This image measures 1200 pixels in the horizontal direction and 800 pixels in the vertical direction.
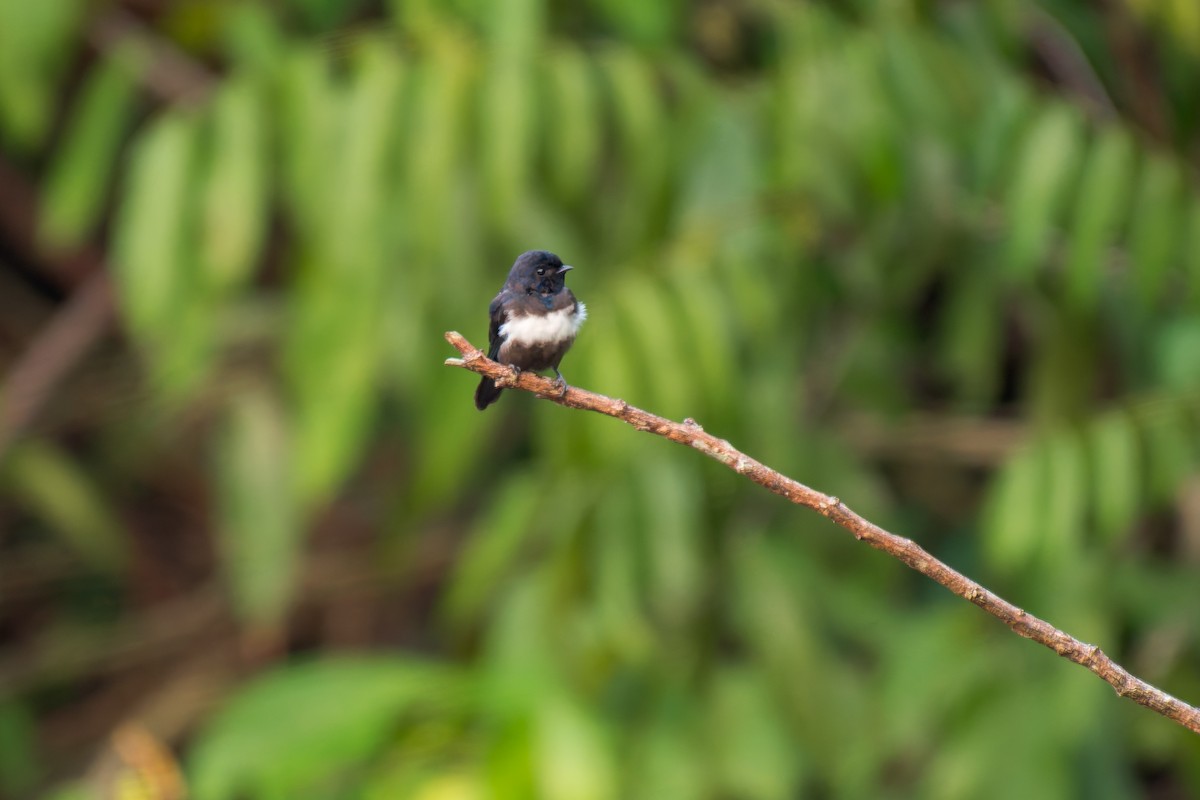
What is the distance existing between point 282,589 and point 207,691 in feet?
3.94

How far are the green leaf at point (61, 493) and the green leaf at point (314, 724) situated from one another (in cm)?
181

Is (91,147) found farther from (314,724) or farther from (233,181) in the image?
(314,724)

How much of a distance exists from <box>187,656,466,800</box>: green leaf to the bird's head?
1.10 metres

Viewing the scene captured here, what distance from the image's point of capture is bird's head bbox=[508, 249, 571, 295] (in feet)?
11.7

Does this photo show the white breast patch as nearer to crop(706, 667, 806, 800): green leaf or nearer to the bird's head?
the bird's head

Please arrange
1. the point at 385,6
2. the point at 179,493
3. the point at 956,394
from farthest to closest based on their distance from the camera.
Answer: the point at 179,493 → the point at 956,394 → the point at 385,6

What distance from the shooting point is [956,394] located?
6215 millimetres

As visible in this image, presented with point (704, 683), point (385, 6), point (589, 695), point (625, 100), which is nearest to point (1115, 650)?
point (704, 683)

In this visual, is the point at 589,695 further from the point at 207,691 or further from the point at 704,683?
the point at 207,691

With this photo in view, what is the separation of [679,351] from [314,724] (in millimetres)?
1319

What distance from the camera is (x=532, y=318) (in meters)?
3.47

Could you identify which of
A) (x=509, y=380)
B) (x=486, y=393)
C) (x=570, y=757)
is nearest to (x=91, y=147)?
(x=486, y=393)

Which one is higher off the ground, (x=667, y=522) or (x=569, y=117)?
(x=569, y=117)

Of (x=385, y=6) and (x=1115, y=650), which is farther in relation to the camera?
(x=385, y=6)
